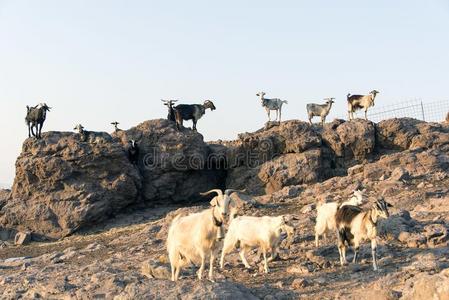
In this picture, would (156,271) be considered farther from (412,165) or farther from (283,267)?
(412,165)

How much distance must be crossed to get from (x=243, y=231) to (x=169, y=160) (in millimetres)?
14384

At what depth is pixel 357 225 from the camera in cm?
1112

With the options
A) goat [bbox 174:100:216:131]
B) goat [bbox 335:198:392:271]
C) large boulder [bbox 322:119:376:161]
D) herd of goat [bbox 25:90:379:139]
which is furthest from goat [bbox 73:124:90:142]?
goat [bbox 335:198:392:271]

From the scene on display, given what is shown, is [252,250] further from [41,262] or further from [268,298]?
[41,262]

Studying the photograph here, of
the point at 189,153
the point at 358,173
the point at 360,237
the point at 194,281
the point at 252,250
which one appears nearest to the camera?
the point at 194,281

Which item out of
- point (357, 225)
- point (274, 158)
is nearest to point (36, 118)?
point (274, 158)

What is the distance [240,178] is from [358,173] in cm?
625

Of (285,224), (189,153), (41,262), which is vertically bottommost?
(41,262)

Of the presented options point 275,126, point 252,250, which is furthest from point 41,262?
point 275,126

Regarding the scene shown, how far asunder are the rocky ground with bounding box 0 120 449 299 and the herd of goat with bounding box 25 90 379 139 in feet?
6.71

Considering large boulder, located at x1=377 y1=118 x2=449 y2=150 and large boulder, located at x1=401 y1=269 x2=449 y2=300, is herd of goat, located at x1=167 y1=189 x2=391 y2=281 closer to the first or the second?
large boulder, located at x1=401 y1=269 x2=449 y2=300

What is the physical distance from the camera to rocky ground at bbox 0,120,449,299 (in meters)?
9.16

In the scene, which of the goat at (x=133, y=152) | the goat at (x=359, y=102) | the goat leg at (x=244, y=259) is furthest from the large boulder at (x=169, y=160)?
the goat leg at (x=244, y=259)

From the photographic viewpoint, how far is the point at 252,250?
13000mm
